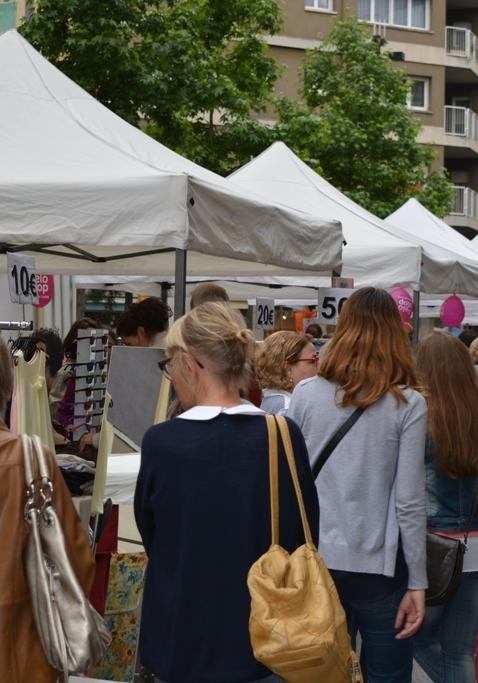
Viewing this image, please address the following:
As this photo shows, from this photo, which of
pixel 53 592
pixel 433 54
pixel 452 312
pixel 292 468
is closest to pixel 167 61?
pixel 452 312

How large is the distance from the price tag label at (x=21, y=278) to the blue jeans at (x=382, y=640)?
256cm

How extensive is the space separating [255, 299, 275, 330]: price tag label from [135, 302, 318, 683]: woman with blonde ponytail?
385 inches

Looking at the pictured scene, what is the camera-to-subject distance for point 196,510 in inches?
124

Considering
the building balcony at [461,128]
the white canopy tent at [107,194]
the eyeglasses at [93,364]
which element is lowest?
the eyeglasses at [93,364]

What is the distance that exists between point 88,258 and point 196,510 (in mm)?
5725

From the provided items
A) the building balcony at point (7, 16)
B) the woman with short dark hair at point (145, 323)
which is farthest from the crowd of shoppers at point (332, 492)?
the building balcony at point (7, 16)

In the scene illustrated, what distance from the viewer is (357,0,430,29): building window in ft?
149

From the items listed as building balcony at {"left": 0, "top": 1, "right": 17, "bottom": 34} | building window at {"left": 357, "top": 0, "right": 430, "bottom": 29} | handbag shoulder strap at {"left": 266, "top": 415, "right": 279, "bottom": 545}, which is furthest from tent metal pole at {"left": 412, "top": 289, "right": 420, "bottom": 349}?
building window at {"left": 357, "top": 0, "right": 430, "bottom": 29}

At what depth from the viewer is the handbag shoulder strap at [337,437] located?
161 inches

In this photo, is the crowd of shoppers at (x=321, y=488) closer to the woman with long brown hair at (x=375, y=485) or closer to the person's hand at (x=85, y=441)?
the woman with long brown hair at (x=375, y=485)

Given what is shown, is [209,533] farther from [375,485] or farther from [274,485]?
[375,485]

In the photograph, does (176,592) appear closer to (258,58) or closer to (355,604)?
(355,604)

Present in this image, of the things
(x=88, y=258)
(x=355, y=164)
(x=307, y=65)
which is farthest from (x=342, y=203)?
(x=307, y=65)

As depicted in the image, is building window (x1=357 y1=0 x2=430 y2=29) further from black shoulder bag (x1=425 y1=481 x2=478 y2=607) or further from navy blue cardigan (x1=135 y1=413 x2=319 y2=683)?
navy blue cardigan (x1=135 y1=413 x2=319 y2=683)
